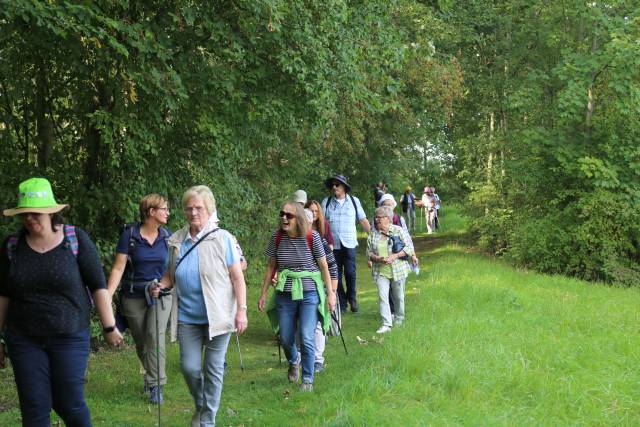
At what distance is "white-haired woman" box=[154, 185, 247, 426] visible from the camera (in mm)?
6410

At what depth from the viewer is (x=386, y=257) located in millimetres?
11367

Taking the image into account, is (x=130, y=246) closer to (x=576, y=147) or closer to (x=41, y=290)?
(x=41, y=290)

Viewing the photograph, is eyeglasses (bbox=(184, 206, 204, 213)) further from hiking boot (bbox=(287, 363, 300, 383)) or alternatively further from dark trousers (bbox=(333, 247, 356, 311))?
dark trousers (bbox=(333, 247, 356, 311))

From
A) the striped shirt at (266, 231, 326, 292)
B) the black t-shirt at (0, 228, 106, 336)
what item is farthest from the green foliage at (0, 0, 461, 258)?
the black t-shirt at (0, 228, 106, 336)

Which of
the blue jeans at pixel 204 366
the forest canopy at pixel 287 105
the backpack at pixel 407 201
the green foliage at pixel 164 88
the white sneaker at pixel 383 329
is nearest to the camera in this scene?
the blue jeans at pixel 204 366

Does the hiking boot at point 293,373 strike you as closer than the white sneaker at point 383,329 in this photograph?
Yes

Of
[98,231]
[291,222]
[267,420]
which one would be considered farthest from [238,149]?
[267,420]

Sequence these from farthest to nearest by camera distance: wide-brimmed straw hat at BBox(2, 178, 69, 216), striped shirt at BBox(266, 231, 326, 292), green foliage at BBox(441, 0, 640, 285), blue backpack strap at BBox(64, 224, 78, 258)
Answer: green foliage at BBox(441, 0, 640, 285)
striped shirt at BBox(266, 231, 326, 292)
blue backpack strap at BBox(64, 224, 78, 258)
wide-brimmed straw hat at BBox(2, 178, 69, 216)

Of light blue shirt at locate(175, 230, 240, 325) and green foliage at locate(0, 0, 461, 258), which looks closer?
light blue shirt at locate(175, 230, 240, 325)

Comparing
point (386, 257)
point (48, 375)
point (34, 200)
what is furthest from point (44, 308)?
point (386, 257)

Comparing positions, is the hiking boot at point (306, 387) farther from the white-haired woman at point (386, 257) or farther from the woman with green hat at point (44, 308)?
the white-haired woman at point (386, 257)

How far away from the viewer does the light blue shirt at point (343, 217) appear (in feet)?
43.0

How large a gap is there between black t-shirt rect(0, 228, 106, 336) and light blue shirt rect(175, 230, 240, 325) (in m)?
1.29

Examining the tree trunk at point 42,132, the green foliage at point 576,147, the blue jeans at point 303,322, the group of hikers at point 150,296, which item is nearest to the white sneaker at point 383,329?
the group of hikers at point 150,296
